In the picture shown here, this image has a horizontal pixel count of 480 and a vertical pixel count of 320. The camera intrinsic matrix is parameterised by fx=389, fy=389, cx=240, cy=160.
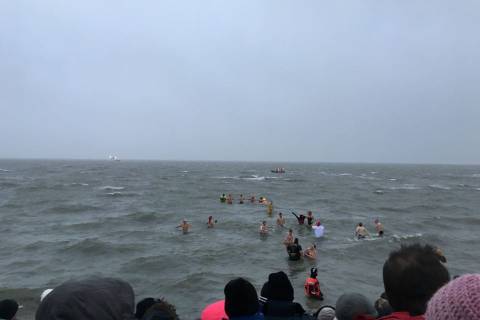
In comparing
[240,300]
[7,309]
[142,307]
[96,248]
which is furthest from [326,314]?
[96,248]

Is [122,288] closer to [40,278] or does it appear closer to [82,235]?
[40,278]

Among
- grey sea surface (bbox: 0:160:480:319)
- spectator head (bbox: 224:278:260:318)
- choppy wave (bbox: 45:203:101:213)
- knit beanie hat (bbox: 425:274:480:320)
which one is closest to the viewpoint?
knit beanie hat (bbox: 425:274:480:320)

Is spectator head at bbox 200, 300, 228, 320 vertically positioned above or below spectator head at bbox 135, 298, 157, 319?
below

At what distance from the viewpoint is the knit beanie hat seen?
5.00ft

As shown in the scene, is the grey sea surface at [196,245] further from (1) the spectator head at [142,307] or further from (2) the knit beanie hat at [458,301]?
(2) the knit beanie hat at [458,301]

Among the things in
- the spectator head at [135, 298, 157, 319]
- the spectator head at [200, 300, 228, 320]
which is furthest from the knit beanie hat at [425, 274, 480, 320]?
the spectator head at [200, 300, 228, 320]

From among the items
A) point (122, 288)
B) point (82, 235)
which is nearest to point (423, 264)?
point (122, 288)

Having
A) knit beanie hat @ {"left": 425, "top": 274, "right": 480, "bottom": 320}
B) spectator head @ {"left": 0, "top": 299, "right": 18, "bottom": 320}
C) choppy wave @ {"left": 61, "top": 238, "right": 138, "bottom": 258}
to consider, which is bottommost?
choppy wave @ {"left": 61, "top": 238, "right": 138, "bottom": 258}

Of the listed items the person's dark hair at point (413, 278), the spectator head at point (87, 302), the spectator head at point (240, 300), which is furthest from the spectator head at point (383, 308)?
the spectator head at point (87, 302)

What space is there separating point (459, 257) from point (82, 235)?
66.7 ft

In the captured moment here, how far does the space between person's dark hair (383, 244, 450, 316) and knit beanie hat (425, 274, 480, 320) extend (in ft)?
3.55

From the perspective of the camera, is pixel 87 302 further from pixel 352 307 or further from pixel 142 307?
pixel 352 307

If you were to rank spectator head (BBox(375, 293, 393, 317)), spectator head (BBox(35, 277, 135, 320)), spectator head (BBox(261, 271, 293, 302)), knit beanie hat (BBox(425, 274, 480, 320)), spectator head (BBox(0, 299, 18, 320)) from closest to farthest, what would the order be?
knit beanie hat (BBox(425, 274, 480, 320))
spectator head (BBox(35, 277, 135, 320))
spectator head (BBox(375, 293, 393, 317))
spectator head (BBox(261, 271, 293, 302))
spectator head (BBox(0, 299, 18, 320))

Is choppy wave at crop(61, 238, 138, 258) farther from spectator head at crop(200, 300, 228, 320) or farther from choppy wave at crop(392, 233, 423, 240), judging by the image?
choppy wave at crop(392, 233, 423, 240)
